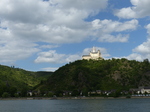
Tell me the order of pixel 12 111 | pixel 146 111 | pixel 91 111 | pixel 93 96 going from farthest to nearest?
pixel 93 96 < pixel 12 111 < pixel 91 111 < pixel 146 111

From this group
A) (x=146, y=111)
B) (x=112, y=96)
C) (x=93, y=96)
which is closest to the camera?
(x=146, y=111)

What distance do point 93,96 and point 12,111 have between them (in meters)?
105

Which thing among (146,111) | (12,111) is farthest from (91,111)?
(12,111)

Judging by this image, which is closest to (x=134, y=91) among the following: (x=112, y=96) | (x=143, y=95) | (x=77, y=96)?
(x=143, y=95)

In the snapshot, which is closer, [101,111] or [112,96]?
[101,111]

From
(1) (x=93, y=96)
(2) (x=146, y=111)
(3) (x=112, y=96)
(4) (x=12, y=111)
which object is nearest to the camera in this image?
(2) (x=146, y=111)

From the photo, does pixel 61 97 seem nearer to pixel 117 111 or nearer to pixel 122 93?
pixel 122 93

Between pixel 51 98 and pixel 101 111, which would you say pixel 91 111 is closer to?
pixel 101 111

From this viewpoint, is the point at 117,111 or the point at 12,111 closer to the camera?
the point at 117,111

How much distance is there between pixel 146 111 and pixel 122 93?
10215 centimetres

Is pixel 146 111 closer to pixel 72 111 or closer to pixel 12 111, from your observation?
pixel 72 111

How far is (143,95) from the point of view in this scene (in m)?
183

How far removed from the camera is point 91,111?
8819cm

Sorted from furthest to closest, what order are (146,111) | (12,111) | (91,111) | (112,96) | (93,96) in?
(93,96)
(112,96)
(12,111)
(91,111)
(146,111)
